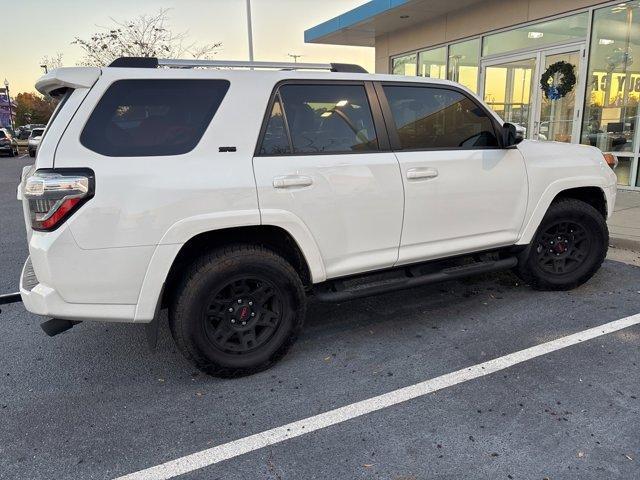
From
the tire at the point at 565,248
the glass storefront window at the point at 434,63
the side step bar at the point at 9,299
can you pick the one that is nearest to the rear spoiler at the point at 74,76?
the side step bar at the point at 9,299

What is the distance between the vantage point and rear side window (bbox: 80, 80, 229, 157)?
2734 millimetres

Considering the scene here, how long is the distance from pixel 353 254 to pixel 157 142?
147 centimetres

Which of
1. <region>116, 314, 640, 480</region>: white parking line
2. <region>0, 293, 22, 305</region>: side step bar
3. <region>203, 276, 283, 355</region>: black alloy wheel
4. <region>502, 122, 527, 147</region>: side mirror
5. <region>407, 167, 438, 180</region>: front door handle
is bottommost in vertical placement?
<region>116, 314, 640, 480</region>: white parking line

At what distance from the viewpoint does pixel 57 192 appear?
102 inches

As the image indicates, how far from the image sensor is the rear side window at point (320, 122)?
3.17m

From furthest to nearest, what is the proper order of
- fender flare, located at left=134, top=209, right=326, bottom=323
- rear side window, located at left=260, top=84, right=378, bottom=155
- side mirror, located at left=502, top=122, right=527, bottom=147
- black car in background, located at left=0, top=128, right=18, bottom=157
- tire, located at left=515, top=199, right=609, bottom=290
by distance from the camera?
black car in background, located at left=0, top=128, right=18, bottom=157
tire, located at left=515, top=199, right=609, bottom=290
side mirror, located at left=502, top=122, right=527, bottom=147
rear side window, located at left=260, top=84, right=378, bottom=155
fender flare, located at left=134, top=209, right=326, bottom=323

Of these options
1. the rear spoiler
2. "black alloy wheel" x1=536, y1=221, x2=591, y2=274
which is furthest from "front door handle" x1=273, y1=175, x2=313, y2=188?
"black alloy wheel" x1=536, y1=221, x2=591, y2=274

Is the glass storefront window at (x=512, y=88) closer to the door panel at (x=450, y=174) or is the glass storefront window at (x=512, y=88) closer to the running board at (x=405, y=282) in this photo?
the door panel at (x=450, y=174)

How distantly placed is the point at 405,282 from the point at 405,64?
42.4 feet

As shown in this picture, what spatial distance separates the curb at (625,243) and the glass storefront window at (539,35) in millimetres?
5381

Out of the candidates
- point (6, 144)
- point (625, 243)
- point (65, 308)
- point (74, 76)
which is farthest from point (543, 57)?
point (6, 144)

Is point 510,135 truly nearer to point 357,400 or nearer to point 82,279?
point 357,400

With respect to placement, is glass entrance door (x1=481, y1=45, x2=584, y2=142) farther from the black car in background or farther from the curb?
the black car in background

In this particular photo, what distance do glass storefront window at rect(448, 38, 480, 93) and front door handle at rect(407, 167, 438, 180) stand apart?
9.49 m
